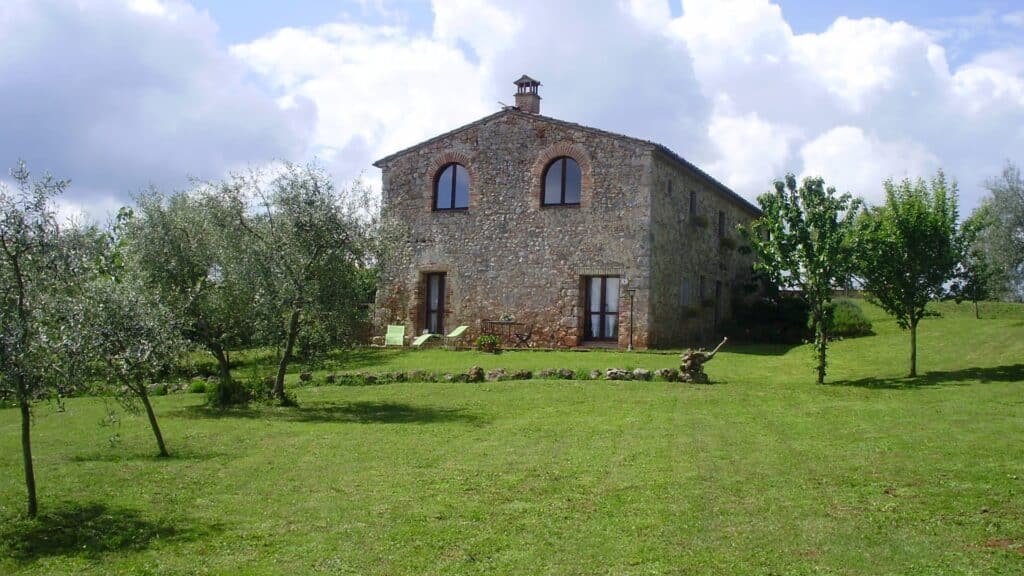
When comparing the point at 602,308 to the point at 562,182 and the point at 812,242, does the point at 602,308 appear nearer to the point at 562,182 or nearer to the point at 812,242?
the point at 562,182

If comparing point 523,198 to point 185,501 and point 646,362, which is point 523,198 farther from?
point 185,501

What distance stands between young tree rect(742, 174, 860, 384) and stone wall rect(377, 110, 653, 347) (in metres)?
6.97

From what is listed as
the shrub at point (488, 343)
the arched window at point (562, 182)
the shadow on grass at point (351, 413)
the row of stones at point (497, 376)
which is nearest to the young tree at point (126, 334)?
the shadow on grass at point (351, 413)

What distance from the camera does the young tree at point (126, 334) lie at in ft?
32.1

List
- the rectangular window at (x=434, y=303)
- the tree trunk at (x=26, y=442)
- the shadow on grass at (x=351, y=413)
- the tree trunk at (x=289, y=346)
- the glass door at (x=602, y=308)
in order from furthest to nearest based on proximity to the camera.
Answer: the rectangular window at (x=434, y=303), the glass door at (x=602, y=308), the tree trunk at (x=289, y=346), the shadow on grass at (x=351, y=413), the tree trunk at (x=26, y=442)

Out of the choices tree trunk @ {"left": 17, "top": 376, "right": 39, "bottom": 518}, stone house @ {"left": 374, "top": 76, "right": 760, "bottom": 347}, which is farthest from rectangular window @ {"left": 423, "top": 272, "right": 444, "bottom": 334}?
tree trunk @ {"left": 17, "top": 376, "right": 39, "bottom": 518}

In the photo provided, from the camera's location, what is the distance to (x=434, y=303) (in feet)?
98.2

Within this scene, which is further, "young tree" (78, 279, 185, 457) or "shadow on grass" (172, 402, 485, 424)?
"shadow on grass" (172, 402, 485, 424)

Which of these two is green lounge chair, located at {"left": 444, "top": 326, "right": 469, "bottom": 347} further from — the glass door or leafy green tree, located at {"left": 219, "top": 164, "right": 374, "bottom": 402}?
leafy green tree, located at {"left": 219, "top": 164, "right": 374, "bottom": 402}

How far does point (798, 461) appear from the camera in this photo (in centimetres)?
1081

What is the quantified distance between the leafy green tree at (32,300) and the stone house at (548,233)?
56.5 feet

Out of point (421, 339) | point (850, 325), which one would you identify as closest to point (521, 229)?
point (421, 339)

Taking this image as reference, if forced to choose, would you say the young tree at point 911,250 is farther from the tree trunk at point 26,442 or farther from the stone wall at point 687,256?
the tree trunk at point 26,442

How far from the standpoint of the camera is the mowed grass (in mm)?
7691
